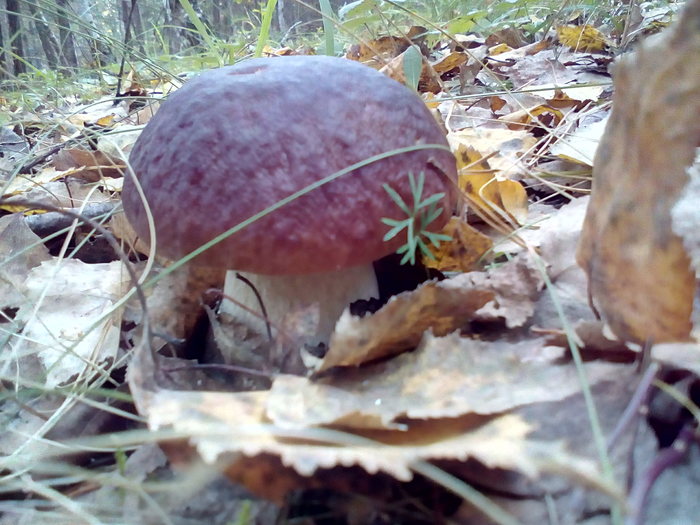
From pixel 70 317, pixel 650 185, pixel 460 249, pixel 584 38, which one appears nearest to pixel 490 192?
pixel 460 249

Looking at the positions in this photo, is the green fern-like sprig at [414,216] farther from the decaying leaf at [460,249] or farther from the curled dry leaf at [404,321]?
the decaying leaf at [460,249]

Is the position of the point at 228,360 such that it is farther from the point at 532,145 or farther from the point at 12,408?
the point at 532,145

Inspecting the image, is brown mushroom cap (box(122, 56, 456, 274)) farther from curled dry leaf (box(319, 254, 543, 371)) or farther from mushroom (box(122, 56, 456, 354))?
curled dry leaf (box(319, 254, 543, 371))

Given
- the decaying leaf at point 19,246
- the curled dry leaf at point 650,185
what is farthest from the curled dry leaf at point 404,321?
the decaying leaf at point 19,246

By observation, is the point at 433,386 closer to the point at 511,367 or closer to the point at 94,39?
the point at 511,367

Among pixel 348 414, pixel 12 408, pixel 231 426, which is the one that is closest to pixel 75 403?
pixel 12 408

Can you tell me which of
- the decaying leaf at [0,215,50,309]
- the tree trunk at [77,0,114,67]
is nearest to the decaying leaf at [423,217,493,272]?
the decaying leaf at [0,215,50,309]
